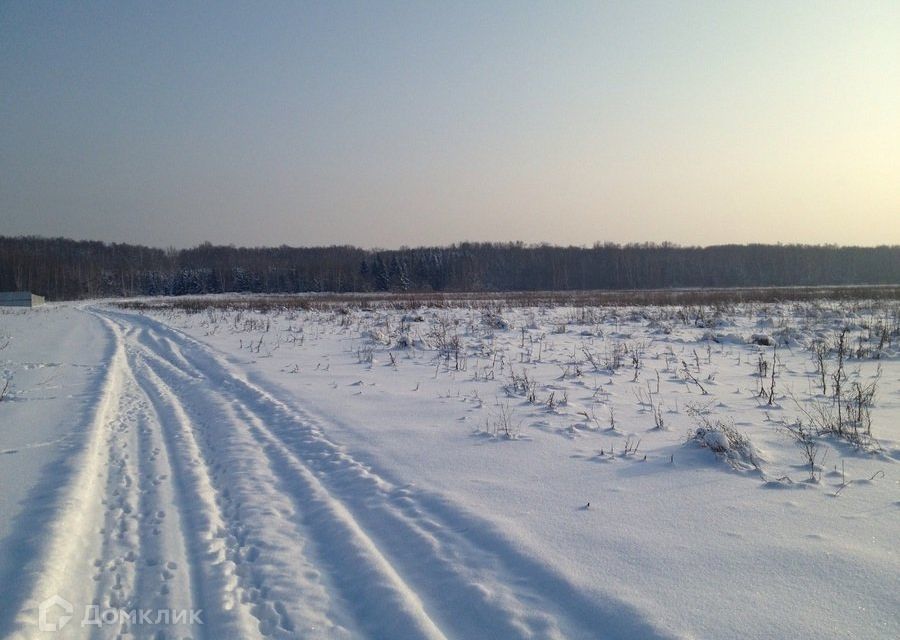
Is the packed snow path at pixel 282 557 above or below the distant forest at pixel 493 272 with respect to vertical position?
below

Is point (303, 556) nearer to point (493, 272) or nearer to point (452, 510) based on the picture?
point (452, 510)

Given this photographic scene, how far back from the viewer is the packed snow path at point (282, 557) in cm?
283

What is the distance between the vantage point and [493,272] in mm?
111500

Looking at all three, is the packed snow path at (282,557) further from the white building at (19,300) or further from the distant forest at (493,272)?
the distant forest at (493,272)

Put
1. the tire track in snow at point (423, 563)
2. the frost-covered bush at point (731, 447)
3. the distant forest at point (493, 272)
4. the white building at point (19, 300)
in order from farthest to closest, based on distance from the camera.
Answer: the distant forest at point (493, 272) < the white building at point (19, 300) < the frost-covered bush at point (731, 447) < the tire track in snow at point (423, 563)

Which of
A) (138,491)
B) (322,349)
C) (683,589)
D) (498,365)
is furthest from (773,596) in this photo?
(322,349)

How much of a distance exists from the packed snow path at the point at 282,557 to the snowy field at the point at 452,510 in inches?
0.7

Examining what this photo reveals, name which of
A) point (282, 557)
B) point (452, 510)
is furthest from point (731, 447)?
point (282, 557)

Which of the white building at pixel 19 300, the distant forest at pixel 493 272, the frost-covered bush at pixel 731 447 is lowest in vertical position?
the frost-covered bush at pixel 731 447

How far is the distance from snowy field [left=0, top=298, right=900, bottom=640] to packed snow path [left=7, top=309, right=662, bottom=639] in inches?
0.7

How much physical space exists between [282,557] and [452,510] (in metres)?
1.39

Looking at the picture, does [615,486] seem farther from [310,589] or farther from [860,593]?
[310,589]

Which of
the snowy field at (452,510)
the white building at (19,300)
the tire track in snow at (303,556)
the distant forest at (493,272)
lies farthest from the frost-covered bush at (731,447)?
the distant forest at (493,272)

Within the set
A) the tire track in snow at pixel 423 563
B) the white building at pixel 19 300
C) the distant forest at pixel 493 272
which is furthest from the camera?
the distant forest at pixel 493 272
